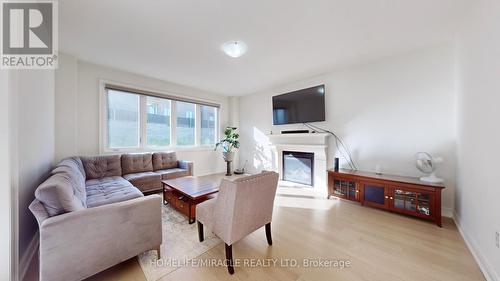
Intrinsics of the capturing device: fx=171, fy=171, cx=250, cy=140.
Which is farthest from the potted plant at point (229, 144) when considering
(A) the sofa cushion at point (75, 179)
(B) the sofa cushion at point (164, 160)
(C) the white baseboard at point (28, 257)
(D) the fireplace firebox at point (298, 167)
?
(C) the white baseboard at point (28, 257)

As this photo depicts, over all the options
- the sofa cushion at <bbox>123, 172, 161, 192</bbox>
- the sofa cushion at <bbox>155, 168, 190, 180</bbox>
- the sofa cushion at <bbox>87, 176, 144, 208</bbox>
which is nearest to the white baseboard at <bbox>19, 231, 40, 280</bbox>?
the sofa cushion at <bbox>87, 176, 144, 208</bbox>

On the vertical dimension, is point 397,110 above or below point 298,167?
above

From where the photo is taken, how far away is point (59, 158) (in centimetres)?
290

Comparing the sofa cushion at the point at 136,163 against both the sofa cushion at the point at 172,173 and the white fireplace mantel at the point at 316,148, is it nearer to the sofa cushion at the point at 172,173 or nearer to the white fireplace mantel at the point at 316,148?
the sofa cushion at the point at 172,173

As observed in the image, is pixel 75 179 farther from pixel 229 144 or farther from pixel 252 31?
pixel 229 144

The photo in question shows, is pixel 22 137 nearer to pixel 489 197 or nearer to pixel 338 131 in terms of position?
pixel 489 197

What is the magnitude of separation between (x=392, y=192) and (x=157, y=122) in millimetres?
4772

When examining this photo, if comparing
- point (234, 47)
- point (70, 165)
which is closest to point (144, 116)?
point (70, 165)

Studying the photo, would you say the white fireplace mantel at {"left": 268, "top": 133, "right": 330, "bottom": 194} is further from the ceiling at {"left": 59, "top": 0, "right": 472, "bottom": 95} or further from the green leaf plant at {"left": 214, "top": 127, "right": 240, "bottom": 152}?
the green leaf plant at {"left": 214, "top": 127, "right": 240, "bottom": 152}

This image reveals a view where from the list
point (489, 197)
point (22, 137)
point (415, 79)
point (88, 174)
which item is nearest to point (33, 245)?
point (22, 137)

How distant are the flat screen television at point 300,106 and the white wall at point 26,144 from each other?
13.0 feet

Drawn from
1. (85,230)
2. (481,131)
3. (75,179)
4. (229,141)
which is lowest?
(85,230)

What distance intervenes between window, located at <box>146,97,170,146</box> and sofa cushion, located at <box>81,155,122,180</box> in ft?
2.76

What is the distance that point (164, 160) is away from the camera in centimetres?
387
